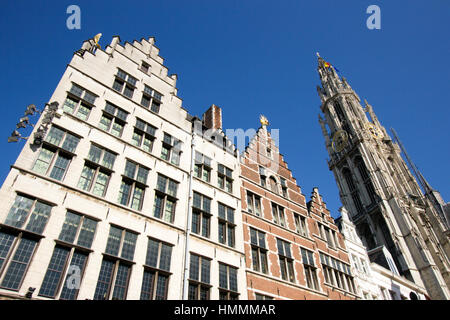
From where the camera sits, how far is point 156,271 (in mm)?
11391

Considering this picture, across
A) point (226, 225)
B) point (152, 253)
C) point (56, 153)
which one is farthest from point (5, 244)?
point (226, 225)

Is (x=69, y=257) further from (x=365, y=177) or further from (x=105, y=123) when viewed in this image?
(x=365, y=177)

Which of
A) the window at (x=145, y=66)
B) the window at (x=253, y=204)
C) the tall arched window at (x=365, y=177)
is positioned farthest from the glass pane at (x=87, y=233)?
the tall arched window at (x=365, y=177)

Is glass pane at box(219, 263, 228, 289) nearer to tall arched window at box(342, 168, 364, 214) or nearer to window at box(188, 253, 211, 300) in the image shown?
window at box(188, 253, 211, 300)

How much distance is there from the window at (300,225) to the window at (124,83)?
1161 cm

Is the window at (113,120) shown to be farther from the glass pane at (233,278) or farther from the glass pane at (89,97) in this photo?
the glass pane at (233,278)

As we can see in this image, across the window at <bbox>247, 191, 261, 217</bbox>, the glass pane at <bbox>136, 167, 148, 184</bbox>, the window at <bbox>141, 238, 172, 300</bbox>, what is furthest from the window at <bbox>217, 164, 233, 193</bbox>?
the window at <bbox>141, 238, 172, 300</bbox>

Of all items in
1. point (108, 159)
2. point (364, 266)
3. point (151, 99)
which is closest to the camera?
point (108, 159)

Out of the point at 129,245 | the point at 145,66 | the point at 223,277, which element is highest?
the point at 145,66

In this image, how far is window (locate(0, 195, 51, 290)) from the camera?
8.60 metres

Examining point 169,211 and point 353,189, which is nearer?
point 169,211

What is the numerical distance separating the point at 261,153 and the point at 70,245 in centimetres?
1389

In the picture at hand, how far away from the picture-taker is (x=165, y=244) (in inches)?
484

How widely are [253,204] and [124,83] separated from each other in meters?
9.13
